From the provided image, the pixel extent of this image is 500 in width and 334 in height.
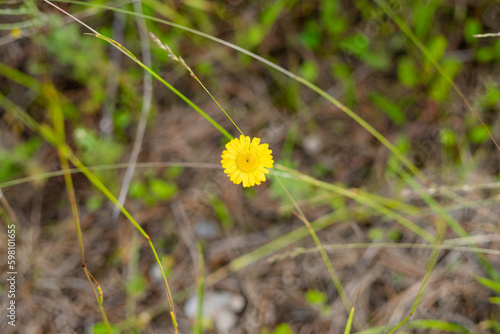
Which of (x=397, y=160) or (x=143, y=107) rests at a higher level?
(x=143, y=107)

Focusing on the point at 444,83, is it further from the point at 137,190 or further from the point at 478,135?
the point at 137,190

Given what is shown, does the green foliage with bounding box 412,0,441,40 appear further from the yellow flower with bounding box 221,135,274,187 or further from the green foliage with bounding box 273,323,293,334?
the green foliage with bounding box 273,323,293,334

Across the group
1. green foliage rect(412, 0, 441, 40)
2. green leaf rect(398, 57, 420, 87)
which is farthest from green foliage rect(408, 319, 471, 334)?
green foliage rect(412, 0, 441, 40)

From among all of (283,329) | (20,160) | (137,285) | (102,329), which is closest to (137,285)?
(137,285)

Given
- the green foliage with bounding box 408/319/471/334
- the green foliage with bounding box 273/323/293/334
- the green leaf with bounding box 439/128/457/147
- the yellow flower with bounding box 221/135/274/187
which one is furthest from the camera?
the green leaf with bounding box 439/128/457/147

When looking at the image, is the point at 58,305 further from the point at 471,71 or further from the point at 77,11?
the point at 471,71

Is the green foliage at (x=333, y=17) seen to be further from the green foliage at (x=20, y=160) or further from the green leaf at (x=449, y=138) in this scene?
the green foliage at (x=20, y=160)
